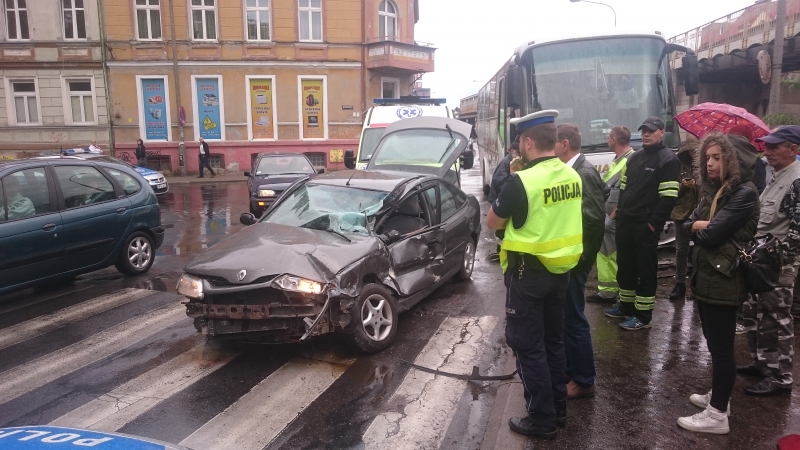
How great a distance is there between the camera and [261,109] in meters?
27.3

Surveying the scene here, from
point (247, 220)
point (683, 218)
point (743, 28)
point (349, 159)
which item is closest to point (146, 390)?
point (247, 220)

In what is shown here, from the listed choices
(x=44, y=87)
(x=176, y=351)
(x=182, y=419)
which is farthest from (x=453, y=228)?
(x=44, y=87)

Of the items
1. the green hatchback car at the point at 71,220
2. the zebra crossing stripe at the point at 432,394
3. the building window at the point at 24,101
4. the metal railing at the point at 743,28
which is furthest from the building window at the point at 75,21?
the zebra crossing stripe at the point at 432,394

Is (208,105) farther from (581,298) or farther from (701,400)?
(701,400)

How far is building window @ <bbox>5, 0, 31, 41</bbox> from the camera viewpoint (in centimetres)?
2597

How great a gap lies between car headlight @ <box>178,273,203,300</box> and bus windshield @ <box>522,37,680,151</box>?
575cm

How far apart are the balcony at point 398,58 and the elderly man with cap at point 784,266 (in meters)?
24.0

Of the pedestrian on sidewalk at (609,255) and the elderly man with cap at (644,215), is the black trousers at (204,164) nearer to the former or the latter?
the pedestrian on sidewalk at (609,255)

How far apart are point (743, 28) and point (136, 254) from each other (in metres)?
22.3

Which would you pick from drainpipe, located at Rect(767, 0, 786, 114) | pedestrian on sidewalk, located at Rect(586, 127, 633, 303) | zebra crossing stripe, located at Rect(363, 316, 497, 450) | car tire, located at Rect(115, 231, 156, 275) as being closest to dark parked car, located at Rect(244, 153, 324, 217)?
car tire, located at Rect(115, 231, 156, 275)

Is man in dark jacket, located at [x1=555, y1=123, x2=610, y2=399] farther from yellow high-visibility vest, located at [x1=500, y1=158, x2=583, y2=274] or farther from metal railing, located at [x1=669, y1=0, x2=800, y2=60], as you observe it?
metal railing, located at [x1=669, y1=0, x2=800, y2=60]

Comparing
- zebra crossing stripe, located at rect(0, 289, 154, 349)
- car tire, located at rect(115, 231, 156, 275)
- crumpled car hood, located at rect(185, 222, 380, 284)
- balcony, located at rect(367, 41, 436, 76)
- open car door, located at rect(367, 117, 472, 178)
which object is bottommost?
zebra crossing stripe, located at rect(0, 289, 154, 349)

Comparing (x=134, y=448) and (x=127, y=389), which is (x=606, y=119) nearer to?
(x=127, y=389)

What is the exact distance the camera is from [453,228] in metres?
7.02
